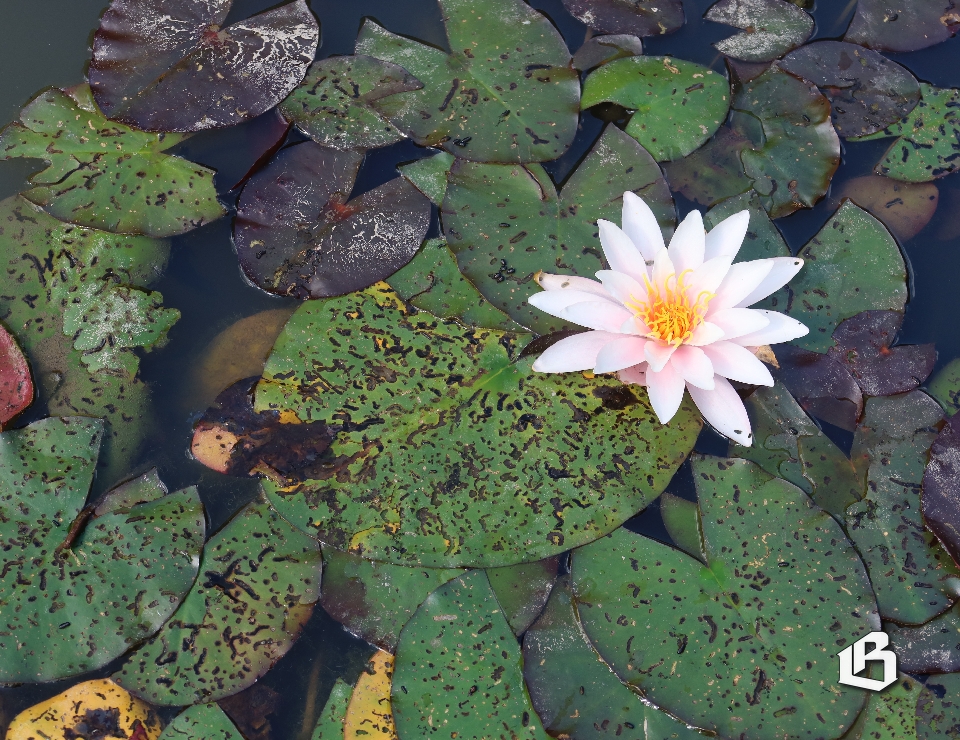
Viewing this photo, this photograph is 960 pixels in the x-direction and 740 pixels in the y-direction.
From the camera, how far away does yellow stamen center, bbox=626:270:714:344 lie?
7.13 feet

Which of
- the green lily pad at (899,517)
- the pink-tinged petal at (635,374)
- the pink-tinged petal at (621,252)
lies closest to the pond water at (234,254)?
the green lily pad at (899,517)

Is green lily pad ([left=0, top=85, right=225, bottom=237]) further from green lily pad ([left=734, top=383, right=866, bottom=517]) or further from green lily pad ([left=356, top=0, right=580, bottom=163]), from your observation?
green lily pad ([left=734, top=383, right=866, bottom=517])

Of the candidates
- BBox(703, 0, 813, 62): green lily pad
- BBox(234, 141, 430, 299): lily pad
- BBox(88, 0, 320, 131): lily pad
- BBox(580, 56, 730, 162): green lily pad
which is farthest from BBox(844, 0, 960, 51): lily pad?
BBox(88, 0, 320, 131): lily pad

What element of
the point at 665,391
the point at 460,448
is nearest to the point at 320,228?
the point at 460,448

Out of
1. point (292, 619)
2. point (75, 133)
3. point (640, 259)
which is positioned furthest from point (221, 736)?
point (75, 133)

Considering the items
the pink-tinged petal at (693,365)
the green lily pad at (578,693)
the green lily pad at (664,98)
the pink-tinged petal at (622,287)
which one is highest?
the green lily pad at (664,98)

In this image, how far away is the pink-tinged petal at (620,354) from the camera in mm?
2127

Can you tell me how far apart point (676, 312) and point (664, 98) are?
1.18m

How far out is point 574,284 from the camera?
7.54ft

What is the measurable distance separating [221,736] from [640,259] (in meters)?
2.38

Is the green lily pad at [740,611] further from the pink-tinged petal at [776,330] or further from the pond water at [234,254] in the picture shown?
the pink-tinged petal at [776,330]

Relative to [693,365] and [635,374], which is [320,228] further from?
[693,365]

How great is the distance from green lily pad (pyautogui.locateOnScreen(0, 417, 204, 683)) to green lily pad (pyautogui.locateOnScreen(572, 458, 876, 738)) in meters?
1.60

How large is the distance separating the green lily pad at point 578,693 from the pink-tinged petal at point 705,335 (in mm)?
1137
